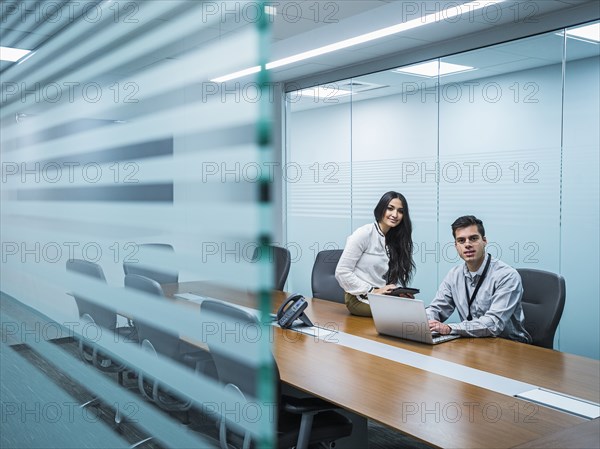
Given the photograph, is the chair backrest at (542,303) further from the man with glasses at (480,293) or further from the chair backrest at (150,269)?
the chair backrest at (150,269)

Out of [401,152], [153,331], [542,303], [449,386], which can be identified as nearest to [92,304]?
[153,331]

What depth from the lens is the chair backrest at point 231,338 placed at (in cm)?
46

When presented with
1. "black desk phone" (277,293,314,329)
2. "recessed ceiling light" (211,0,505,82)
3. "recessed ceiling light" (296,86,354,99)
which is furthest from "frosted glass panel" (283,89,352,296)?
"black desk phone" (277,293,314,329)

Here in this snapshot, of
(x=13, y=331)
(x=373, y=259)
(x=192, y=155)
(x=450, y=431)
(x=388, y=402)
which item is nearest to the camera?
(x=192, y=155)

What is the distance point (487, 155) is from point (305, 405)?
3240 mm

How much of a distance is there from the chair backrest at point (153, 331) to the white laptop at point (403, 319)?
7.39 feet

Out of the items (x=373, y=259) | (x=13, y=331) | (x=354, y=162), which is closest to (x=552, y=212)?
(x=373, y=259)

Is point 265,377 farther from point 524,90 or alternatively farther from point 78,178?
point 524,90

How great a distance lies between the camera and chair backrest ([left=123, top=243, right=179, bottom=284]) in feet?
1.90

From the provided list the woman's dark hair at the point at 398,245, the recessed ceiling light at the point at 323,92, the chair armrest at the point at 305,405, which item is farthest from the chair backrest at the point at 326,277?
the recessed ceiling light at the point at 323,92

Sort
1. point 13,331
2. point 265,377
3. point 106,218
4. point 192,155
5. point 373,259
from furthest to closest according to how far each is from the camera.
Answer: point 373,259 < point 13,331 < point 106,218 < point 192,155 < point 265,377

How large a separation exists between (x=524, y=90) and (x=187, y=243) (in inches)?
185

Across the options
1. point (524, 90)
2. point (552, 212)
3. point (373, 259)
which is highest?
point (524, 90)

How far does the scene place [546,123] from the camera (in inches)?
181
